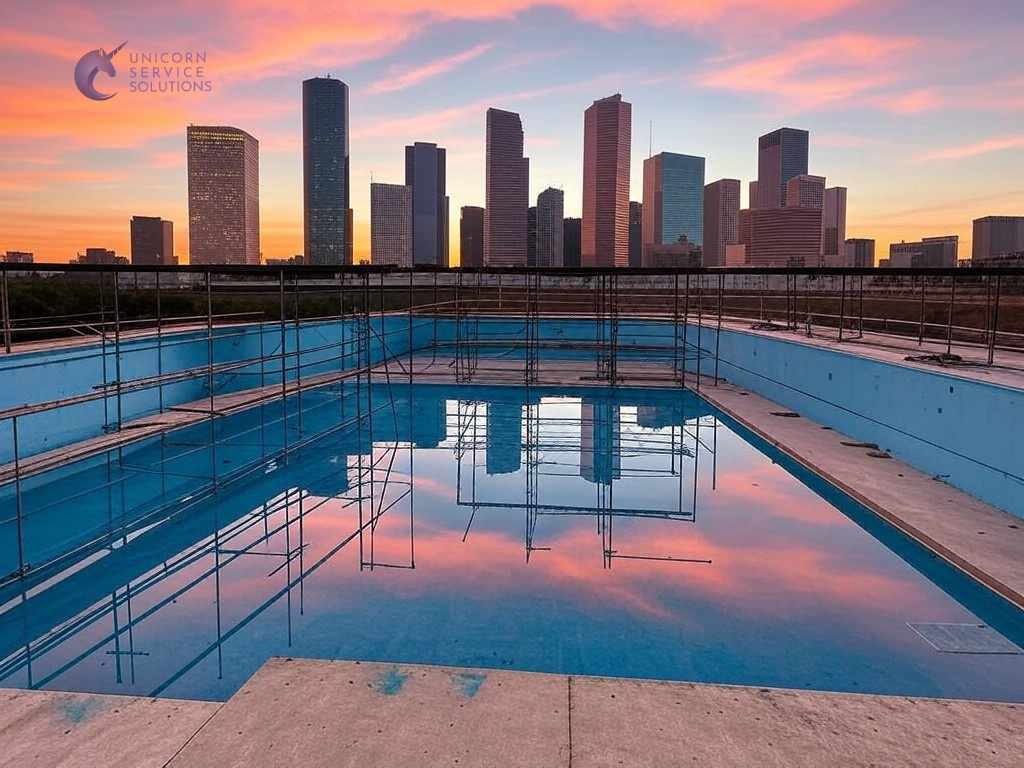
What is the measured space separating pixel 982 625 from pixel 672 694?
9.31 feet

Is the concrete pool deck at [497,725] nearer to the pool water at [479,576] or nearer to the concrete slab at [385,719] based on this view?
the concrete slab at [385,719]

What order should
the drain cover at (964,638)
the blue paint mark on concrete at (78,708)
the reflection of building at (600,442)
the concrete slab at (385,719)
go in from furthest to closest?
1. the reflection of building at (600,442)
2. the drain cover at (964,638)
3. the blue paint mark on concrete at (78,708)
4. the concrete slab at (385,719)

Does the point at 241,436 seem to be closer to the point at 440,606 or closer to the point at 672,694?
the point at 440,606

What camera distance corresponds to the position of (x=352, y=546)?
662cm

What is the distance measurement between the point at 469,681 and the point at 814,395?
10.4 meters

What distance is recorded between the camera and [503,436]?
12.1 m

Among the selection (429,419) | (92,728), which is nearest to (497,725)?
(92,728)

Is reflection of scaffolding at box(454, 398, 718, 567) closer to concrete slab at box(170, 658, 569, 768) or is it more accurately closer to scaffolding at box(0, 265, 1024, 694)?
scaffolding at box(0, 265, 1024, 694)

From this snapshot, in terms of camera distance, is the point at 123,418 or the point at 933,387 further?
the point at 123,418

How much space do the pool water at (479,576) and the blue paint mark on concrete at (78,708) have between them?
0.52 metres

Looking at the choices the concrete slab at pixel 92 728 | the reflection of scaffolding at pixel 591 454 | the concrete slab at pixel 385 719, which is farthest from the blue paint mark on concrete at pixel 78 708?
the reflection of scaffolding at pixel 591 454

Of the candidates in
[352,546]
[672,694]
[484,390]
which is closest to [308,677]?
[672,694]

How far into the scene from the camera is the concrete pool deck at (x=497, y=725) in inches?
122

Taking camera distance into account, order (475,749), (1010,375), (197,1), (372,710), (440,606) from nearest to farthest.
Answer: (475,749), (372,710), (440,606), (1010,375), (197,1)
